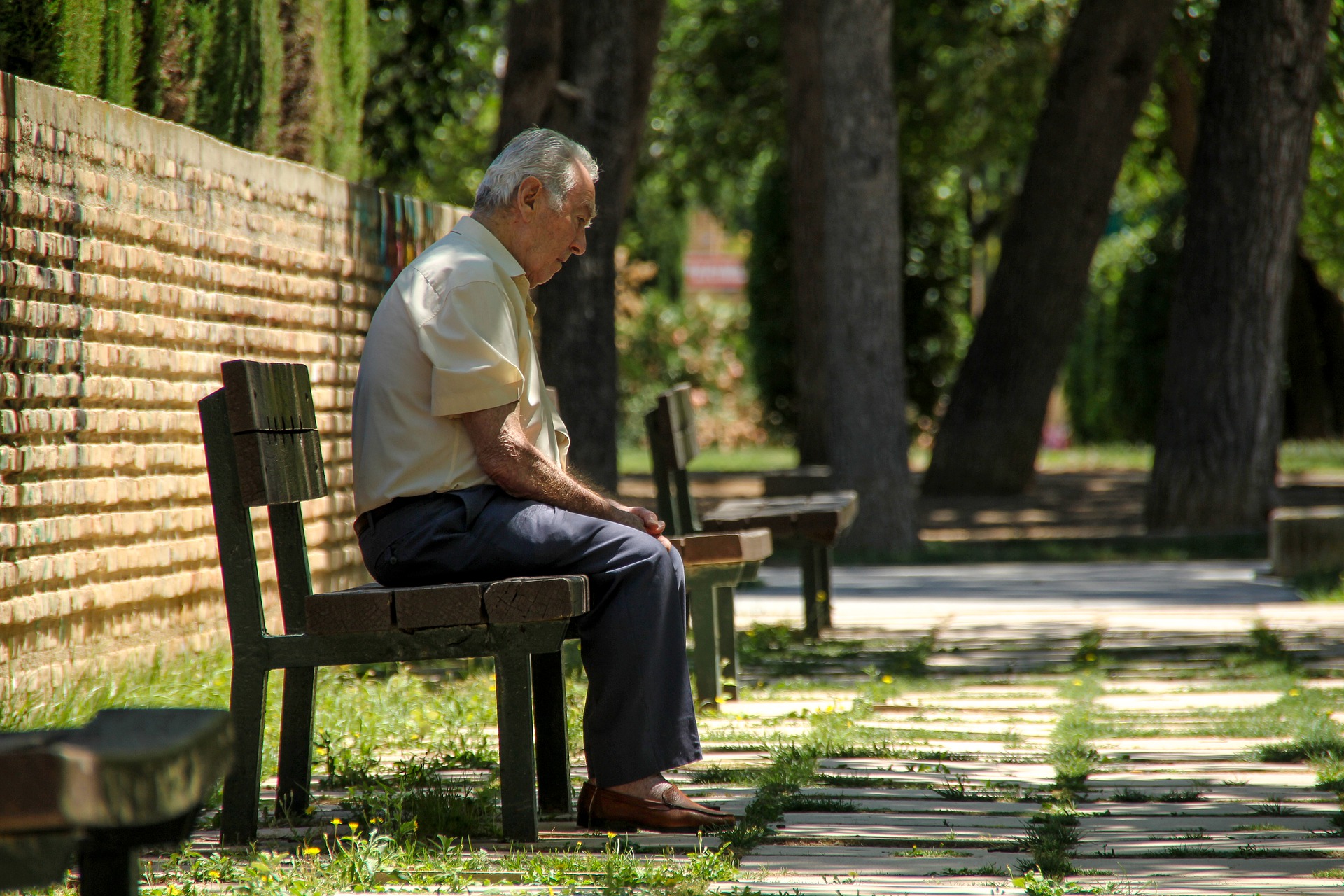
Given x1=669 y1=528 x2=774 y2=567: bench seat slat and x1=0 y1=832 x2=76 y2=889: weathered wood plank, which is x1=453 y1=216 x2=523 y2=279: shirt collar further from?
x1=0 y1=832 x2=76 y2=889: weathered wood plank

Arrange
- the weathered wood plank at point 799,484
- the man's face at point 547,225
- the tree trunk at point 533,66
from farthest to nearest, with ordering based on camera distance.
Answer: the weathered wood plank at point 799,484 → the tree trunk at point 533,66 → the man's face at point 547,225

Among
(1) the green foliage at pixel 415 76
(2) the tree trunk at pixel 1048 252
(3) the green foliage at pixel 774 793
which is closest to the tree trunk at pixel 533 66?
(1) the green foliage at pixel 415 76

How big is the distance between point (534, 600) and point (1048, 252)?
12.2 metres

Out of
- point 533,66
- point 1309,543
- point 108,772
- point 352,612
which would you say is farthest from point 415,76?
point 108,772

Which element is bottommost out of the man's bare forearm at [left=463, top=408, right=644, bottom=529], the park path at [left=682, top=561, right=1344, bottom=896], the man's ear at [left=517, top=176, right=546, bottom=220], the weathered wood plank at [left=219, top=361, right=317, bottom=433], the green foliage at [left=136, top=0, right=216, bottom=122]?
the park path at [left=682, top=561, right=1344, bottom=896]

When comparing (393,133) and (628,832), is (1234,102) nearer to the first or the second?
(393,133)

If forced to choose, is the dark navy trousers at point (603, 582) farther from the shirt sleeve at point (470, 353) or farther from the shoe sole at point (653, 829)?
the shirt sleeve at point (470, 353)

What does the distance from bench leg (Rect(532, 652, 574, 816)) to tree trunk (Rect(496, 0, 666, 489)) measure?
5.27 metres

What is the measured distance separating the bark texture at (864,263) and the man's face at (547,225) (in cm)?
700

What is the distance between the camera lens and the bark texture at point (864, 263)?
10406mm

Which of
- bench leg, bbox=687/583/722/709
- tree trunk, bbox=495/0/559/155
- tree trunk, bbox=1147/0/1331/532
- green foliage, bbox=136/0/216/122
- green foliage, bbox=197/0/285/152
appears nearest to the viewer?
bench leg, bbox=687/583/722/709

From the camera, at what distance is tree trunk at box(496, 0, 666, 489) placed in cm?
918

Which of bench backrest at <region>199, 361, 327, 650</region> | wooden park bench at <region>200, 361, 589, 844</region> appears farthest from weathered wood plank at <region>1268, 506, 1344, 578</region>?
bench backrest at <region>199, 361, 327, 650</region>

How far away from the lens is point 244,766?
3.29 metres
